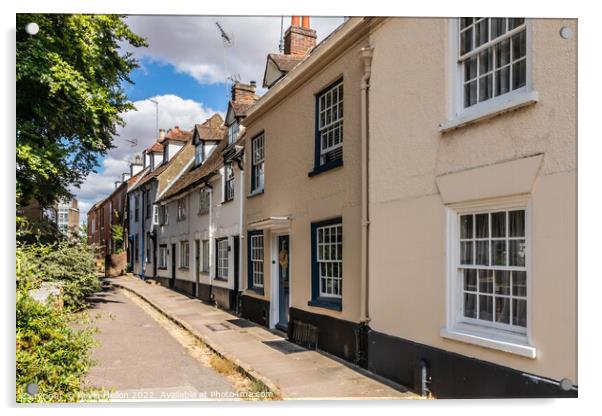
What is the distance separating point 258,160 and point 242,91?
349 centimetres

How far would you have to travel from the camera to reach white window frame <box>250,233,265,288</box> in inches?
392

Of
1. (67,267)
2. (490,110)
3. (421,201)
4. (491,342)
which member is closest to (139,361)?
(67,267)

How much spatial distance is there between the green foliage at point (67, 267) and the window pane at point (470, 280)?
435 centimetres

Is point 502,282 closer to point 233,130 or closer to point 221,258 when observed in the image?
point 233,130

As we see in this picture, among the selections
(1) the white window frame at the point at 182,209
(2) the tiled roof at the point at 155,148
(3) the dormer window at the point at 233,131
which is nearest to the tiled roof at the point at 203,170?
(3) the dormer window at the point at 233,131

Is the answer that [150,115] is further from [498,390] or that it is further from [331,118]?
[498,390]

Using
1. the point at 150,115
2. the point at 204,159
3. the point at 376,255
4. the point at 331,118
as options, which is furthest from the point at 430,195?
the point at 204,159

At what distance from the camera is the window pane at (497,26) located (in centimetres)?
475

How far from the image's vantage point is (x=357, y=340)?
6.56 metres

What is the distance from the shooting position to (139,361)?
5652mm

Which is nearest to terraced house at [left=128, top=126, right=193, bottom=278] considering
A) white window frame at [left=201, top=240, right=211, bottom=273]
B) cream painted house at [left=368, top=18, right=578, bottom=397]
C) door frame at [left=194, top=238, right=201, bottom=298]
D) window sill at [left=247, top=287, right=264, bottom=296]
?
window sill at [left=247, top=287, right=264, bottom=296]

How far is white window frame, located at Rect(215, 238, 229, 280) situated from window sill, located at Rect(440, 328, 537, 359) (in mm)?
8091

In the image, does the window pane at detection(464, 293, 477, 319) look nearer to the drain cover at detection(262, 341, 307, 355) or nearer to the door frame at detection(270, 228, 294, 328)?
the drain cover at detection(262, 341, 307, 355)
